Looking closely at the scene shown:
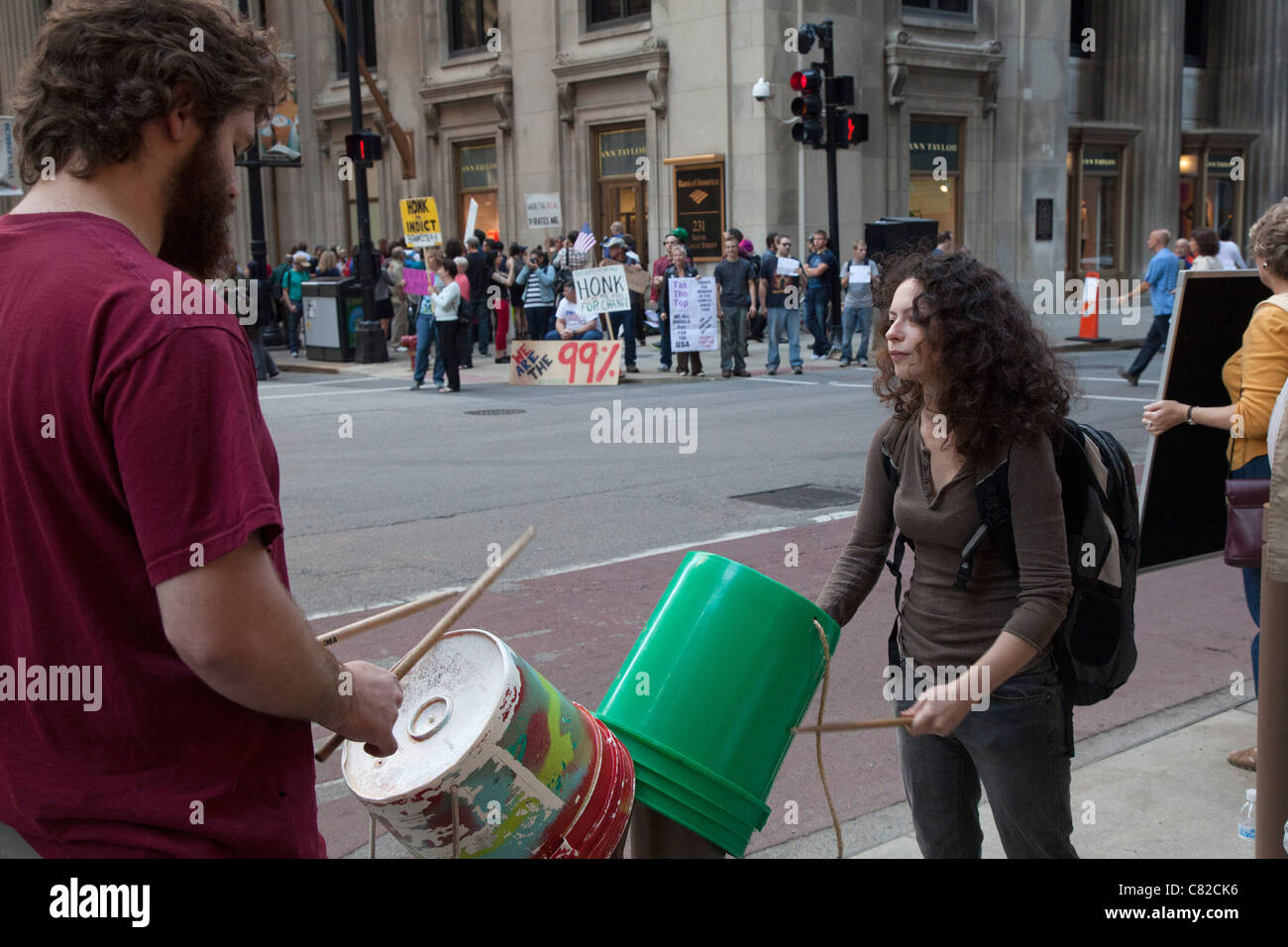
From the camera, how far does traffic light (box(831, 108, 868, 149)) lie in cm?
2066

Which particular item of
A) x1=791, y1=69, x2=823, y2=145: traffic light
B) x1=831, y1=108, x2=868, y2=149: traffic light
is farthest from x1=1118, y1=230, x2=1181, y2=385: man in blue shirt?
x1=791, y1=69, x2=823, y2=145: traffic light

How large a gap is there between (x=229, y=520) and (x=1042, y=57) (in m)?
30.0

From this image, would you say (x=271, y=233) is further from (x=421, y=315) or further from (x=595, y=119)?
(x=421, y=315)

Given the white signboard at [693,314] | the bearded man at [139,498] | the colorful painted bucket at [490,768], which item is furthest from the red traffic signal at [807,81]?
the bearded man at [139,498]

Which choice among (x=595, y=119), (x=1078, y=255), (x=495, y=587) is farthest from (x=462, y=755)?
(x=1078, y=255)

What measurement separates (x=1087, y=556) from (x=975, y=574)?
0.80 ft

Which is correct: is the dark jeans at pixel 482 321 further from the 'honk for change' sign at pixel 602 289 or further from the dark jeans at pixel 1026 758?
the dark jeans at pixel 1026 758

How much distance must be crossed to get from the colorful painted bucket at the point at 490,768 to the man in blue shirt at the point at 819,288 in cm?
1868

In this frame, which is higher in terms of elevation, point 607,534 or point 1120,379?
point 1120,379

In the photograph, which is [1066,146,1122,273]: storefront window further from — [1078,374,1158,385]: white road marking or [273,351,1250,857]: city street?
[273,351,1250,857]: city street

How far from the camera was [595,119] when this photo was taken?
26969 mm

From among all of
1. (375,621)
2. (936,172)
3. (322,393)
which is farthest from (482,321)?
(375,621)

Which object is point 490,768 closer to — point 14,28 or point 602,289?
point 602,289

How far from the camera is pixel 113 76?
5.41ft
